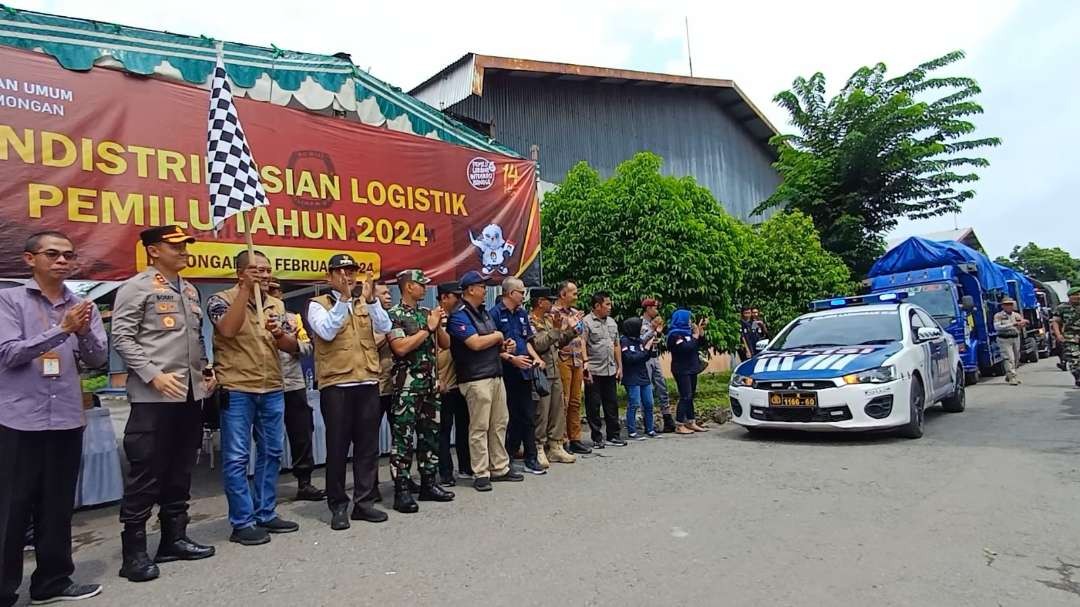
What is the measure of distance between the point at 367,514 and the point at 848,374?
509 centimetres

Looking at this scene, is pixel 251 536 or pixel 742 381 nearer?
pixel 251 536

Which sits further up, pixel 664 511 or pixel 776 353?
pixel 776 353

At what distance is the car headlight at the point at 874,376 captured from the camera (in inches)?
280

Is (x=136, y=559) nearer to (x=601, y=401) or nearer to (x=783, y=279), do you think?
(x=601, y=401)

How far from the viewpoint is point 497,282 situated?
8.27 m

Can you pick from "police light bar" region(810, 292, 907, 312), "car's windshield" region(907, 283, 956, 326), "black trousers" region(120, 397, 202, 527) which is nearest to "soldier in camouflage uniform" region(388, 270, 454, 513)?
"black trousers" region(120, 397, 202, 527)

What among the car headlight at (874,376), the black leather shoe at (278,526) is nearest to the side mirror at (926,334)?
the car headlight at (874,376)

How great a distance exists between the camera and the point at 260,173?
627cm

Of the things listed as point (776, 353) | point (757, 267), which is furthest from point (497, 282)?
point (757, 267)

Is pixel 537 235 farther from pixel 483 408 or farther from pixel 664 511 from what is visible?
pixel 664 511

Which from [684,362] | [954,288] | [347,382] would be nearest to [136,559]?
[347,382]

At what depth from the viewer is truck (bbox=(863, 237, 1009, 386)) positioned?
43.1ft

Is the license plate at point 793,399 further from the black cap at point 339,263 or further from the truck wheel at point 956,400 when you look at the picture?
the black cap at point 339,263

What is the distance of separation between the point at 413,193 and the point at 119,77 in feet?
9.57
